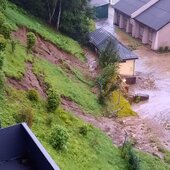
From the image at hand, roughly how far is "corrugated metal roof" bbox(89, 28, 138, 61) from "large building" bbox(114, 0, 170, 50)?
7031 millimetres

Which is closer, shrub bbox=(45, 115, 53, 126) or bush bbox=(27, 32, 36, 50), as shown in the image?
shrub bbox=(45, 115, 53, 126)

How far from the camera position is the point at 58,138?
645 inches

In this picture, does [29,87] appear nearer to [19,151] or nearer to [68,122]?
[68,122]

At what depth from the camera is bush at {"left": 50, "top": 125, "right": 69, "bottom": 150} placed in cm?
1639

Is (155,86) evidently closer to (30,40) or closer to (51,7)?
(51,7)

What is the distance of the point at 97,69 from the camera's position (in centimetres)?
3128

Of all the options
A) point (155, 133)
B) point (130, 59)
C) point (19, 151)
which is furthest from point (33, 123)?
point (130, 59)

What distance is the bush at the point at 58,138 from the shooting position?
16.4 meters

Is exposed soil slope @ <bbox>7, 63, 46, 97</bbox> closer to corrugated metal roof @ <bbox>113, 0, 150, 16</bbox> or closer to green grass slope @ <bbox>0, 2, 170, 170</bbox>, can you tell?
green grass slope @ <bbox>0, 2, 170, 170</bbox>

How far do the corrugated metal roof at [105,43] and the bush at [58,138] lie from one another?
1668 cm

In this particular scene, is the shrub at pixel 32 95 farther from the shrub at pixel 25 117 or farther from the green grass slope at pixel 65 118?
the shrub at pixel 25 117

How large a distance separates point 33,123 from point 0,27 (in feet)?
23.8

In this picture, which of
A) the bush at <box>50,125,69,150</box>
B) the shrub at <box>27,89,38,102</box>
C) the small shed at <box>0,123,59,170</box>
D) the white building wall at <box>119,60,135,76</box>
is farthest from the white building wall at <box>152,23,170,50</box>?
the small shed at <box>0,123,59,170</box>

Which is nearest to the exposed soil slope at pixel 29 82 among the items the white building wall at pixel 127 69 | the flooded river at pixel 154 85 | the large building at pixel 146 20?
the flooded river at pixel 154 85
